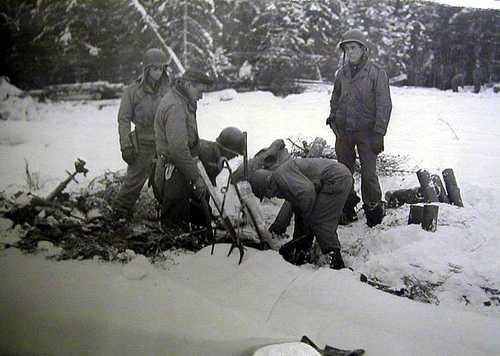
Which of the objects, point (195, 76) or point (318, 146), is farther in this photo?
point (318, 146)

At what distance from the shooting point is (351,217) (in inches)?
101

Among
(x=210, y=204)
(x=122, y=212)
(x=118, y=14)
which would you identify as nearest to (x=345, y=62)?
(x=210, y=204)

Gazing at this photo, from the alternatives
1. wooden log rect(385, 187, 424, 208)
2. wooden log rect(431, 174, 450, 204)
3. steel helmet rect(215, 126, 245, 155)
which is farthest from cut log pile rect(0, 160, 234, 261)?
wooden log rect(431, 174, 450, 204)

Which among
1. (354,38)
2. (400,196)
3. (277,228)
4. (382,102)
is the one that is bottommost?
(277,228)

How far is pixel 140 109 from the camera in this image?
2.54 metres

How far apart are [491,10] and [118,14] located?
1962 millimetres

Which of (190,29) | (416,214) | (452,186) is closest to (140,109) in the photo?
(190,29)

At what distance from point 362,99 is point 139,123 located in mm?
1137

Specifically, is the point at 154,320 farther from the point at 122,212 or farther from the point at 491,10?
the point at 491,10

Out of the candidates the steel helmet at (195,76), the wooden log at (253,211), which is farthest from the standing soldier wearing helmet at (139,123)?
the wooden log at (253,211)

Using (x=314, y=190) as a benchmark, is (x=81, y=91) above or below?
above

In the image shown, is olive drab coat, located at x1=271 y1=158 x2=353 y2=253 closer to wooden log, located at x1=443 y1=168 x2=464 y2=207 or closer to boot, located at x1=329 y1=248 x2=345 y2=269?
boot, located at x1=329 y1=248 x2=345 y2=269

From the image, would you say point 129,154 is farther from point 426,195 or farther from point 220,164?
point 426,195

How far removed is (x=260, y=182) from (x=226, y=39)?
2.45 ft
